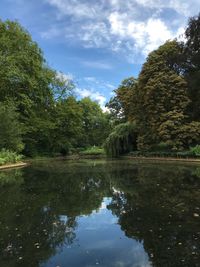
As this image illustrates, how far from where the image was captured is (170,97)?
35281 mm

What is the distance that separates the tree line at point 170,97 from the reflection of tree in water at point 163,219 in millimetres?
20487

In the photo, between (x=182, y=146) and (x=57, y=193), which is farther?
(x=182, y=146)

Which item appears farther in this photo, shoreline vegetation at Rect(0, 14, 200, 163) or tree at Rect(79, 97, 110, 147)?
tree at Rect(79, 97, 110, 147)

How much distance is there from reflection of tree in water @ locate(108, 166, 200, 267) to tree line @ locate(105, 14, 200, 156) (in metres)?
20.5

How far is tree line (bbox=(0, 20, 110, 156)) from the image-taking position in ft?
115

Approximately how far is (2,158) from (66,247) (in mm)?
22698

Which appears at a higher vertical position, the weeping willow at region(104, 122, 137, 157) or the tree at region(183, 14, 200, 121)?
the tree at region(183, 14, 200, 121)

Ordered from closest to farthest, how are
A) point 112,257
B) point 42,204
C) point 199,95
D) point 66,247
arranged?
1. point 112,257
2. point 66,247
3. point 42,204
4. point 199,95

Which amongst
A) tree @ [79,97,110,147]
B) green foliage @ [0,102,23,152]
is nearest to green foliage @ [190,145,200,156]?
green foliage @ [0,102,23,152]

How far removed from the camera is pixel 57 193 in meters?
12.6

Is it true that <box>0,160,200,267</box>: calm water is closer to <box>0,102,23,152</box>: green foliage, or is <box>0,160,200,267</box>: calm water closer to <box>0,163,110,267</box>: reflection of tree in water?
<box>0,163,110,267</box>: reflection of tree in water

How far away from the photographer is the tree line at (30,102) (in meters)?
35.0

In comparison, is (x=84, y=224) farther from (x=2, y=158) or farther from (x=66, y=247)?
(x=2, y=158)

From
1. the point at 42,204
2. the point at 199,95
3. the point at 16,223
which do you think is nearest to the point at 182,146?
the point at 199,95
